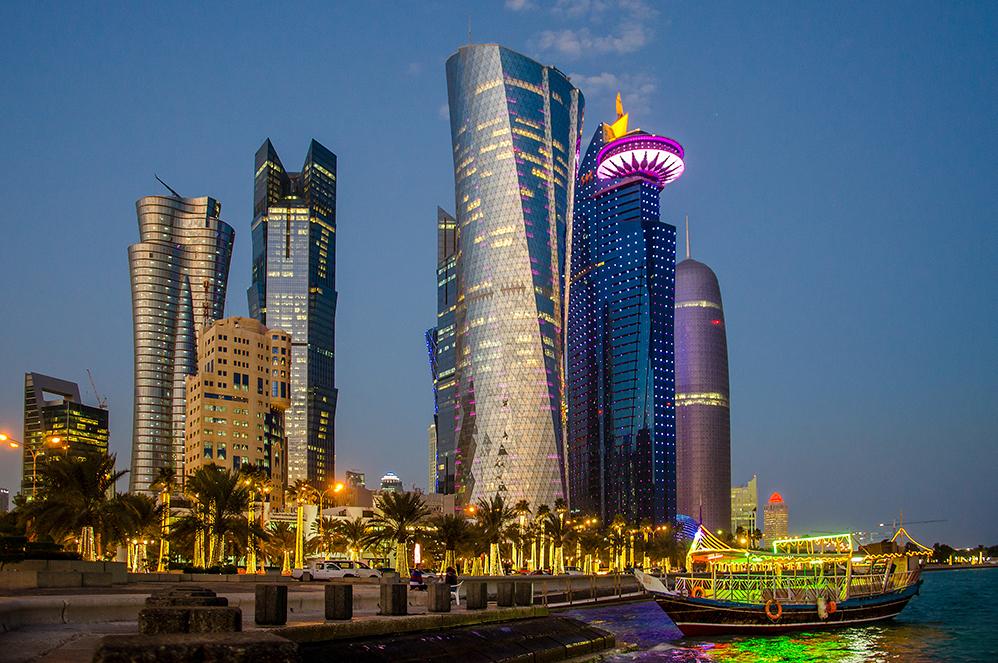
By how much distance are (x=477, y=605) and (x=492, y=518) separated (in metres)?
87.8

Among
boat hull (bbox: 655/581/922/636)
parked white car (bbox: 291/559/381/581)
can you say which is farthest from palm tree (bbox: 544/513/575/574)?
boat hull (bbox: 655/581/922/636)

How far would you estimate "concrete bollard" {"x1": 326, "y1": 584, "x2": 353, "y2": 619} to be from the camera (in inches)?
1073

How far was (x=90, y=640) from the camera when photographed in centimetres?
1936

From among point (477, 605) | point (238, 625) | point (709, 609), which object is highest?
point (238, 625)

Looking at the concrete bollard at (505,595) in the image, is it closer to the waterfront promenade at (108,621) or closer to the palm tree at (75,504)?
the waterfront promenade at (108,621)

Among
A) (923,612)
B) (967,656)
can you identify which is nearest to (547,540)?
(923,612)

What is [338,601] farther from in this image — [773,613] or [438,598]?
[773,613]

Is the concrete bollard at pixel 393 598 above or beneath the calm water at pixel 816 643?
above

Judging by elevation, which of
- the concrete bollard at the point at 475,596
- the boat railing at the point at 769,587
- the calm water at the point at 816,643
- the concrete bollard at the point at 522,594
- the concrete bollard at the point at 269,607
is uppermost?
the concrete bollard at the point at 269,607

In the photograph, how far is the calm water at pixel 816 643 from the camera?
54.1 m

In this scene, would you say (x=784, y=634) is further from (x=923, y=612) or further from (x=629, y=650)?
(x=923, y=612)

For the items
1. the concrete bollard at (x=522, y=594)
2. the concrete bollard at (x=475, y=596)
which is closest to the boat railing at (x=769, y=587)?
the concrete bollard at (x=522, y=594)

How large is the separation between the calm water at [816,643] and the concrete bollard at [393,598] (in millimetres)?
17203

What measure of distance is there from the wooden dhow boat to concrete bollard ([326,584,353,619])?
41810mm
